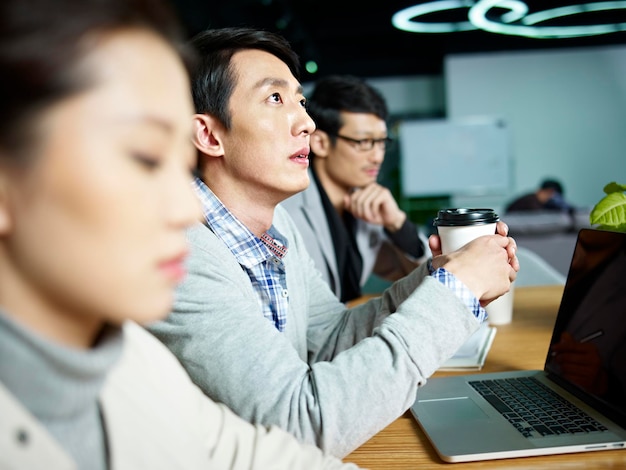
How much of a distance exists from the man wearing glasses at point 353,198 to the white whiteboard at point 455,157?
22.3ft

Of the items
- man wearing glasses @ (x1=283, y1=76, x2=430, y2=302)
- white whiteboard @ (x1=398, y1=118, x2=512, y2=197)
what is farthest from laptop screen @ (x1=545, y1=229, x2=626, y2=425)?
white whiteboard @ (x1=398, y1=118, x2=512, y2=197)

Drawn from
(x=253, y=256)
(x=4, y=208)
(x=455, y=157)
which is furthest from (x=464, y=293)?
(x=455, y=157)

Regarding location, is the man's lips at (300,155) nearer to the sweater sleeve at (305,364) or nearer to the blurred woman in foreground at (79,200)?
the sweater sleeve at (305,364)

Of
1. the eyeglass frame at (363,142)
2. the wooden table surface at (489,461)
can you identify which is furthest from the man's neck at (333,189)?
the wooden table surface at (489,461)

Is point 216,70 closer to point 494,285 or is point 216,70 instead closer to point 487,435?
point 494,285

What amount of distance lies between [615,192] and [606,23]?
773cm

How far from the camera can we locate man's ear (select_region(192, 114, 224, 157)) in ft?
4.41

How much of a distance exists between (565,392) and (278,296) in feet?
1.92

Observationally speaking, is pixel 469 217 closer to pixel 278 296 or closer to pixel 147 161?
pixel 278 296

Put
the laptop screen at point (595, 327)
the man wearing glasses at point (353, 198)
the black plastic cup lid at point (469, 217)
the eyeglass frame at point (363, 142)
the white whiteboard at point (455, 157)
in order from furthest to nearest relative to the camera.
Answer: the white whiteboard at point (455, 157)
the eyeglass frame at point (363, 142)
the man wearing glasses at point (353, 198)
the black plastic cup lid at point (469, 217)
the laptop screen at point (595, 327)

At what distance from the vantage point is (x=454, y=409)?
3.61ft

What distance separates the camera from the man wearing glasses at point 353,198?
257 cm

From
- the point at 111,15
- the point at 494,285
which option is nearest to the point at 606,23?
the point at 494,285

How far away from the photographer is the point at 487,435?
968 mm
